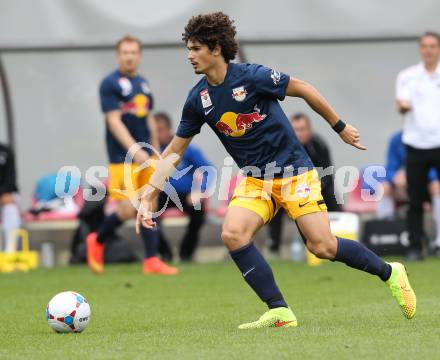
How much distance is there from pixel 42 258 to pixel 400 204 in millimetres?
4728

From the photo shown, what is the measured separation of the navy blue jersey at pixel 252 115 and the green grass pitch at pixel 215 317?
1040mm

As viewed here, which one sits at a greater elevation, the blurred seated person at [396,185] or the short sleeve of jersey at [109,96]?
the short sleeve of jersey at [109,96]

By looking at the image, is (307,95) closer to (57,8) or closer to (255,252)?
(255,252)

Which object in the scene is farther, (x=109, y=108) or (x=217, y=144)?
(x=217, y=144)

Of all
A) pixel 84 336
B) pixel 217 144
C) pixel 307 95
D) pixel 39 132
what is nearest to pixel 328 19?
pixel 217 144

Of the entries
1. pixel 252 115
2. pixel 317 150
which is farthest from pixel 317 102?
pixel 317 150

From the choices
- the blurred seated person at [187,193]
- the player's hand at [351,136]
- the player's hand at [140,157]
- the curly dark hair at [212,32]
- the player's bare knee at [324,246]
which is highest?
the curly dark hair at [212,32]

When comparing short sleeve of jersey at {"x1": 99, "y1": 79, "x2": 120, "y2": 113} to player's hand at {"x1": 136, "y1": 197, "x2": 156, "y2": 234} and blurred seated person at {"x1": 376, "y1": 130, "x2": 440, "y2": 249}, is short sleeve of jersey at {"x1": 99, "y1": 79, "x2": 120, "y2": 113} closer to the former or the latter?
blurred seated person at {"x1": 376, "y1": 130, "x2": 440, "y2": 249}

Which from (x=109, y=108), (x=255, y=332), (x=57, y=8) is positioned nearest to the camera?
(x=255, y=332)

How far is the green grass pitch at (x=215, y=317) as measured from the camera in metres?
5.68

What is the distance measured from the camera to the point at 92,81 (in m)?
15.0

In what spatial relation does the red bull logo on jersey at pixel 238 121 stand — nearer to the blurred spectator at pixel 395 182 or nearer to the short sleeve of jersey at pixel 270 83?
the short sleeve of jersey at pixel 270 83

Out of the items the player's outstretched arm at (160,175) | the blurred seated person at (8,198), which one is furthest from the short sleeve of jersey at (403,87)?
the player's outstretched arm at (160,175)

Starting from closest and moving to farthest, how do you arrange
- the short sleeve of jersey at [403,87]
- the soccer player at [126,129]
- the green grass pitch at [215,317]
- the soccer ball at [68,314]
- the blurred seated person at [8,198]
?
the green grass pitch at [215,317]
the soccer ball at [68,314]
the soccer player at [126,129]
the short sleeve of jersey at [403,87]
the blurred seated person at [8,198]
